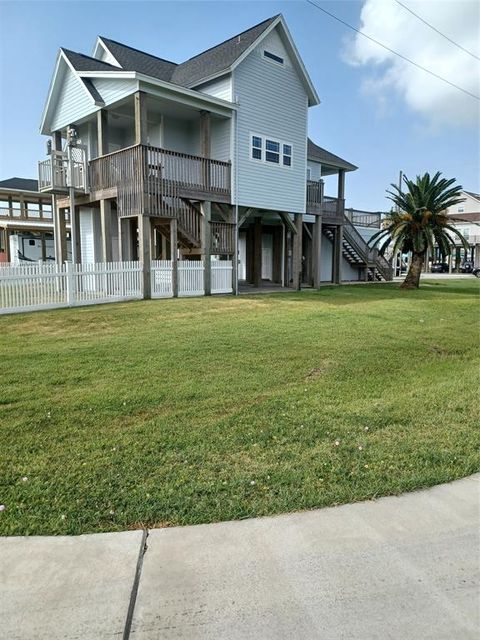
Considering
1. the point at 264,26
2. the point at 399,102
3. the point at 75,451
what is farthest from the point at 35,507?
the point at 399,102

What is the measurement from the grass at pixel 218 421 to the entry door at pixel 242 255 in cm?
1523

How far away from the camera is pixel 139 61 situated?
18.2 m

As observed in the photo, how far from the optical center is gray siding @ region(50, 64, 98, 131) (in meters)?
16.1

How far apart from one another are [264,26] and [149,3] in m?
5.40

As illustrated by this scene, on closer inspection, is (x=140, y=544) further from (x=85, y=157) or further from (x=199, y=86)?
(x=199, y=86)

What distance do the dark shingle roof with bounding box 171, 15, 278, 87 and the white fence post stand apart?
8.96 meters

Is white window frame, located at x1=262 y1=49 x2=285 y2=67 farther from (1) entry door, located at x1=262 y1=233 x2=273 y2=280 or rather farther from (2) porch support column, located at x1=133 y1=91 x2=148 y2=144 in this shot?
(1) entry door, located at x1=262 y1=233 x2=273 y2=280

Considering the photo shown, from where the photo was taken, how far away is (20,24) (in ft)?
43.3

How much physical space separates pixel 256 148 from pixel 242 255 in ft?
25.2

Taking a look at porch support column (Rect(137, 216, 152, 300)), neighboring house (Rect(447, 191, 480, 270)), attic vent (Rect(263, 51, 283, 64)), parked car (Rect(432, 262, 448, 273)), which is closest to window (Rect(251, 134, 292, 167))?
attic vent (Rect(263, 51, 283, 64))

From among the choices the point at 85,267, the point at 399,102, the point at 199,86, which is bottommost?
the point at 85,267

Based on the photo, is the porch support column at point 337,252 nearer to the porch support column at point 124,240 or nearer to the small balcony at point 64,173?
the porch support column at point 124,240

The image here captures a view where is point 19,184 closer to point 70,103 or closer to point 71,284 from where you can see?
point 70,103

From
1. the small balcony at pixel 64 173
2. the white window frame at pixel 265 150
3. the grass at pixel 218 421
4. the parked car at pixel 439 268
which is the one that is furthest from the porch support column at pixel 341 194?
the parked car at pixel 439 268
